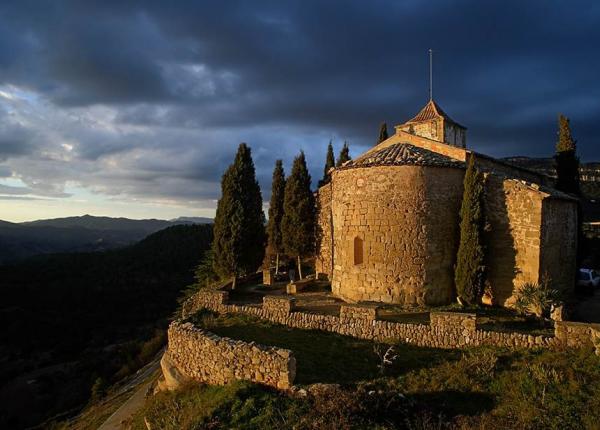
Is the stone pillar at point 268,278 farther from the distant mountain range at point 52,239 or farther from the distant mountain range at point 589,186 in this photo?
the distant mountain range at point 52,239

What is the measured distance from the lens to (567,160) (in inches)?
927

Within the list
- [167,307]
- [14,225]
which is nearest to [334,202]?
[167,307]

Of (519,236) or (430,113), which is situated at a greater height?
(430,113)

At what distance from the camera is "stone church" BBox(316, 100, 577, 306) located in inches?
598

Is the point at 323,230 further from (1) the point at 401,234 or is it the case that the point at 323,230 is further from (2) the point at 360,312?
(2) the point at 360,312

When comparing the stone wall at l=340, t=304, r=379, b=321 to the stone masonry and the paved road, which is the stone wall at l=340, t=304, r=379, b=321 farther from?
the paved road

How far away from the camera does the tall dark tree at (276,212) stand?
2678 centimetres

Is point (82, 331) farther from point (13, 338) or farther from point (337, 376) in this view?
point (337, 376)

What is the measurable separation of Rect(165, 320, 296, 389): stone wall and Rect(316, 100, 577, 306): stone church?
6465 millimetres

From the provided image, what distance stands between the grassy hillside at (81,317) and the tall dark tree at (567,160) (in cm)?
2505

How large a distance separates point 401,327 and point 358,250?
4.73 meters

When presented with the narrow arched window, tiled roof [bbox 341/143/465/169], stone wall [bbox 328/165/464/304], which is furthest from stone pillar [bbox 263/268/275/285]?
tiled roof [bbox 341/143/465/169]

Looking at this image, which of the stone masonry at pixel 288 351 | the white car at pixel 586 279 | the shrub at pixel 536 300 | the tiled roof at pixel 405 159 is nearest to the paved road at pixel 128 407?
the stone masonry at pixel 288 351

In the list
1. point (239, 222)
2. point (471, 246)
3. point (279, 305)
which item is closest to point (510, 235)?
point (471, 246)
